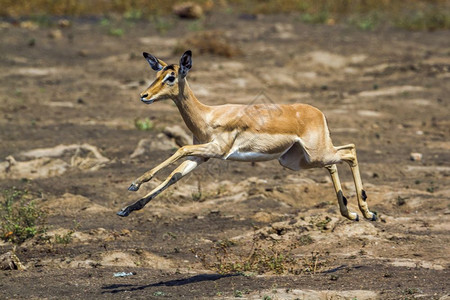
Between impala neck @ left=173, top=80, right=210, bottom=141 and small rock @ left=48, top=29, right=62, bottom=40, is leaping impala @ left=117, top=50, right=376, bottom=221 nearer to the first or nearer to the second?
impala neck @ left=173, top=80, right=210, bottom=141

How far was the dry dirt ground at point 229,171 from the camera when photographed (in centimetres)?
872

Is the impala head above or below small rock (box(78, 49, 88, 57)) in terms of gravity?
above

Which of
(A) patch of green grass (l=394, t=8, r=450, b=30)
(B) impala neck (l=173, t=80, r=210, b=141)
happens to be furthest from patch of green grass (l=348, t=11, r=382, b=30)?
(B) impala neck (l=173, t=80, r=210, b=141)

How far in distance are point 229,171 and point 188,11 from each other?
39.5ft

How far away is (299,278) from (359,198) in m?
1.71

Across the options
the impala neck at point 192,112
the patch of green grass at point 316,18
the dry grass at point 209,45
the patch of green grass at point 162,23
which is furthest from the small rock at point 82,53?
the impala neck at point 192,112

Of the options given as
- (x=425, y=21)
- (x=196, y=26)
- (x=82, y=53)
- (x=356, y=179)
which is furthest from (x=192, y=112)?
(x=425, y=21)

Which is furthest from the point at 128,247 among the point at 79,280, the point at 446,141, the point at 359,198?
the point at 446,141

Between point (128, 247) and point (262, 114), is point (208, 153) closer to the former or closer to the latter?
point (262, 114)

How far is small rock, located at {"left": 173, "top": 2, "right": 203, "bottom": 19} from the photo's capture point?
79.8 feet

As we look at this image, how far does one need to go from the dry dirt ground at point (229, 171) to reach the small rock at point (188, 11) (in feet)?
3.16

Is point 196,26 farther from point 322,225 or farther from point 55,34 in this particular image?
point 322,225

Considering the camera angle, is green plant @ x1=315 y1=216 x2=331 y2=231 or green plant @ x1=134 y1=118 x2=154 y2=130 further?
green plant @ x1=134 y1=118 x2=154 y2=130

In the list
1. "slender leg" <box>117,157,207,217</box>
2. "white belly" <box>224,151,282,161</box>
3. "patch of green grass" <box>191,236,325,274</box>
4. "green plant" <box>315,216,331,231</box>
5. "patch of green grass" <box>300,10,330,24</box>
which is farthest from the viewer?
"patch of green grass" <box>300,10,330,24</box>
